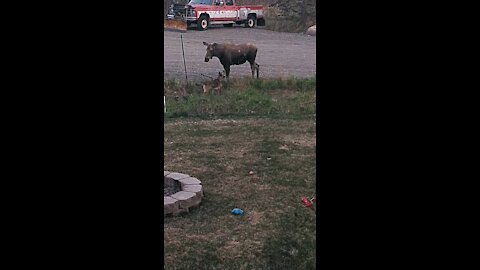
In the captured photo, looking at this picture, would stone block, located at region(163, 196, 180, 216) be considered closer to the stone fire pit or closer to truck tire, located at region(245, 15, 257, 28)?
A: the stone fire pit

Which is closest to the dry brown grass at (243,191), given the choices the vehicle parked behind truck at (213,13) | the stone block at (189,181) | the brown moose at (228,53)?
the stone block at (189,181)

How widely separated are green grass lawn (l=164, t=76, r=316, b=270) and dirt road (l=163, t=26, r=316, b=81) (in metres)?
1.83

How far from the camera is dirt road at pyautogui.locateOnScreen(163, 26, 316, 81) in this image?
1124 centimetres

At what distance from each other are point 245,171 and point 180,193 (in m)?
1.09

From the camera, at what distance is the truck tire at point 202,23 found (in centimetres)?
1612

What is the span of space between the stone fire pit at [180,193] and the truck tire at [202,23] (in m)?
11.8

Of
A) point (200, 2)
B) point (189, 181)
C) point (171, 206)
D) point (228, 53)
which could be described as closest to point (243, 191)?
point (189, 181)

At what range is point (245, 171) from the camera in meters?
5.34
